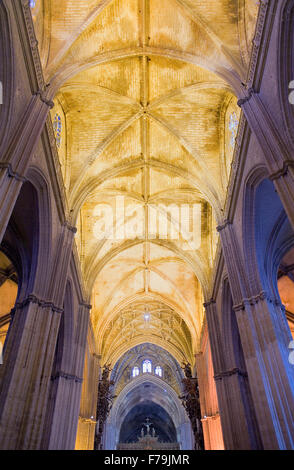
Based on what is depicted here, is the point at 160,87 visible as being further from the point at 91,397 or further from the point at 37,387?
the point at 91,397

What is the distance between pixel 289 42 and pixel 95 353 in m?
17.0

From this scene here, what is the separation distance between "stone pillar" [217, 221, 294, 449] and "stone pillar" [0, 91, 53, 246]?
6.02 metres

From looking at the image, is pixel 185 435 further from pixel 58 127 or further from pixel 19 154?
pixel 19 154

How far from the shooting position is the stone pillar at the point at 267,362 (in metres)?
6.80

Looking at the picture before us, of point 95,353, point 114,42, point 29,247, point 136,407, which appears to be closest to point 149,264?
point 95,353

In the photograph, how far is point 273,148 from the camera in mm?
6688

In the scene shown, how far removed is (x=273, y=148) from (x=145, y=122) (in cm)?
703

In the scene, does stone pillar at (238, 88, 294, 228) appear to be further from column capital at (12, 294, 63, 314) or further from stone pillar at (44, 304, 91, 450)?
stone pillar at (44, 304, 91, 450)

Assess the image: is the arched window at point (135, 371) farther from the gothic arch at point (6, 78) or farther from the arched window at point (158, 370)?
the gothic arch at point (6, 78)

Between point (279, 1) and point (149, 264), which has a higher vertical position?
point (149, 264)

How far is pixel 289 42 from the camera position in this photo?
6.59 meters

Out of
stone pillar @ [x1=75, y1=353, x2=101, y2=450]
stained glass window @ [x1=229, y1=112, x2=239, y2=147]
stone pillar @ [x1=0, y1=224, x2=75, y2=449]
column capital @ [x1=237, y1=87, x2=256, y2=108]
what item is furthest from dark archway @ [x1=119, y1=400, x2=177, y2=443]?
column capital @ [x1=237, y1=87, x2=256, y2=108]

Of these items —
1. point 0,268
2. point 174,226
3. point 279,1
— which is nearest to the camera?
point 279,1

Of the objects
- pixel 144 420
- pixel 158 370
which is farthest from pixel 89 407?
pixel 144 420
